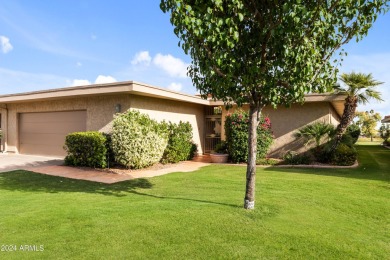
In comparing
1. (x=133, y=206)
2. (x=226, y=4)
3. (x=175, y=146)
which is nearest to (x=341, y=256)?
(x=133, y=206)

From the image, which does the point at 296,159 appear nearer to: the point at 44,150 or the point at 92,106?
the point at 92,106

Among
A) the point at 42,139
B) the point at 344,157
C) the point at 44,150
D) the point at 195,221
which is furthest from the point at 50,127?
the point at 344,157

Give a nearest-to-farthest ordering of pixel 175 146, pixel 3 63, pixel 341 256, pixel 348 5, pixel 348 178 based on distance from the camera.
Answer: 1. pixel 341 256
2. pixel 348 5
3. pixel 348 178
4. pixel 175 146
5. pixel 3 63

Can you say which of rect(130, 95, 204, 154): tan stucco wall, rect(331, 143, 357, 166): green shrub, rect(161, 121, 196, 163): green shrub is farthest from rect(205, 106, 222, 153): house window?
rect(331, 143, 357, 166): green shrub

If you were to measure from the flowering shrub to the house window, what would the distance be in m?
3.95

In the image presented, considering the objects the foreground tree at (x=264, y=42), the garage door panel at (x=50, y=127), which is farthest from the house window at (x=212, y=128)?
the foreground tree at (x=264, y=42)

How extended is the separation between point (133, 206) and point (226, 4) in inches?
169

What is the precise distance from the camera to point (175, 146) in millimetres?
13172

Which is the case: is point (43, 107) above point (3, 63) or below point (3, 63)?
below

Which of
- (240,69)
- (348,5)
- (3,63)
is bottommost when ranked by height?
(240,69)

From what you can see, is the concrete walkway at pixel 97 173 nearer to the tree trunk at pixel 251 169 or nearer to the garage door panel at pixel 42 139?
the garage door panel at pixel 42 139

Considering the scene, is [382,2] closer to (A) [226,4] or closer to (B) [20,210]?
(A) [226,4]

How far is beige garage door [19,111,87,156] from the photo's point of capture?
14344mm

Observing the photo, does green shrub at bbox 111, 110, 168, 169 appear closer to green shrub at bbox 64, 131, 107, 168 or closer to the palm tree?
green shrub at bbox 64, 131, 107, 168
